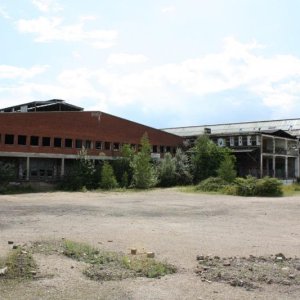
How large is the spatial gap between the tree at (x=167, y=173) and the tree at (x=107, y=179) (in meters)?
7.02

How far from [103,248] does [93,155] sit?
4184cm

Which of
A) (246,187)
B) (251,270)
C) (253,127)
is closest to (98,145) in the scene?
(246,187)

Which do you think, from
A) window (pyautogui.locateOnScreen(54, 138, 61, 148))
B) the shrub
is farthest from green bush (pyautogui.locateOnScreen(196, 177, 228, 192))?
window (pyautogui.locateOnScreen(54, 138, 61, 148))

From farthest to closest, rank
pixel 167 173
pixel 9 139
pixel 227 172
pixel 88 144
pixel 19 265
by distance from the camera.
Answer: pixel 88 144 → pixel 167 173 → pixel 227 172 → pixel 9 139 → pixel 19 265

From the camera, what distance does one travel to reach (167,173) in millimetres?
53281

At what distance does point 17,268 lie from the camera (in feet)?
28.6

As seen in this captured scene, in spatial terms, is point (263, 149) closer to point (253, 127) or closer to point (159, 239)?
point (253, 127)

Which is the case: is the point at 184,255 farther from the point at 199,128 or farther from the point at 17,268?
the point at 199,128

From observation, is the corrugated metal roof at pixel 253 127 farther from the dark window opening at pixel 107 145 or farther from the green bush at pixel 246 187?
the green bush at pixel 246 187

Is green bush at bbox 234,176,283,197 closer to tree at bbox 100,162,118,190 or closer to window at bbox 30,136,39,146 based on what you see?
tree at bbox 100,162,118,190

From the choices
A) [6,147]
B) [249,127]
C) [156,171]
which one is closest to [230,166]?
[156,171]

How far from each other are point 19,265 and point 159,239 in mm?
5855

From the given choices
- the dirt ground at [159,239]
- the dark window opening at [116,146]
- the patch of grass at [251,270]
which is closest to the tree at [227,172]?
the dark window opening at [116,146]

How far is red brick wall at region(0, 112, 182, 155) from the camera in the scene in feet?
→ 155
